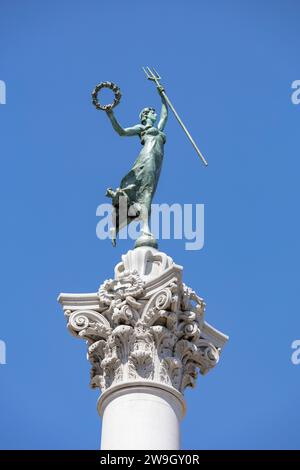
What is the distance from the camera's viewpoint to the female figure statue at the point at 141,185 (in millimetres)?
26250

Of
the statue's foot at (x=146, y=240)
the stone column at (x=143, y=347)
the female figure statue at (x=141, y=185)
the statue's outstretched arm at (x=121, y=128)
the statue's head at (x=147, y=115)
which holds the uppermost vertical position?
the statue's head at (x=147, y=115)

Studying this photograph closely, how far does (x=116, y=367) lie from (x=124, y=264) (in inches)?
129

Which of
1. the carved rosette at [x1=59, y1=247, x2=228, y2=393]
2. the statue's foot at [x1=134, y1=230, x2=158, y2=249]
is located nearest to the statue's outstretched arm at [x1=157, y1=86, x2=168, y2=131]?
the statue's foot at [x1=134, y1=230, x2=158, y2=249]

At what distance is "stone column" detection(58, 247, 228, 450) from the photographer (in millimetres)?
21672

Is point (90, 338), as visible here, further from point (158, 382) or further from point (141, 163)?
point (141, 163)

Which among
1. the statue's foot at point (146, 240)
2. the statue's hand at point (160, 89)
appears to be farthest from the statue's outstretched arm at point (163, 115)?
the statue's foot at point (146, 240)

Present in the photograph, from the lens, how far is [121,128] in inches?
1096

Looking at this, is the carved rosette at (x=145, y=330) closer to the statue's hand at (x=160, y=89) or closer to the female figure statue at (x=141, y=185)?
the female figure statue at (x=141, y=185)

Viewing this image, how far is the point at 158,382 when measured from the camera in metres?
22.2

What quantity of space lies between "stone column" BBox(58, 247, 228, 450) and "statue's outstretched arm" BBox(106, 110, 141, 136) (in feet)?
15.9

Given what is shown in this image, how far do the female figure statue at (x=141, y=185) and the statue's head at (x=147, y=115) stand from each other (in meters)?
0.67

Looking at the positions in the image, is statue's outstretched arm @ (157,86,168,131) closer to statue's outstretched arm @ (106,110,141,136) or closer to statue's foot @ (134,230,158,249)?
statue's outstretched arm @ (106,110,141,136)
